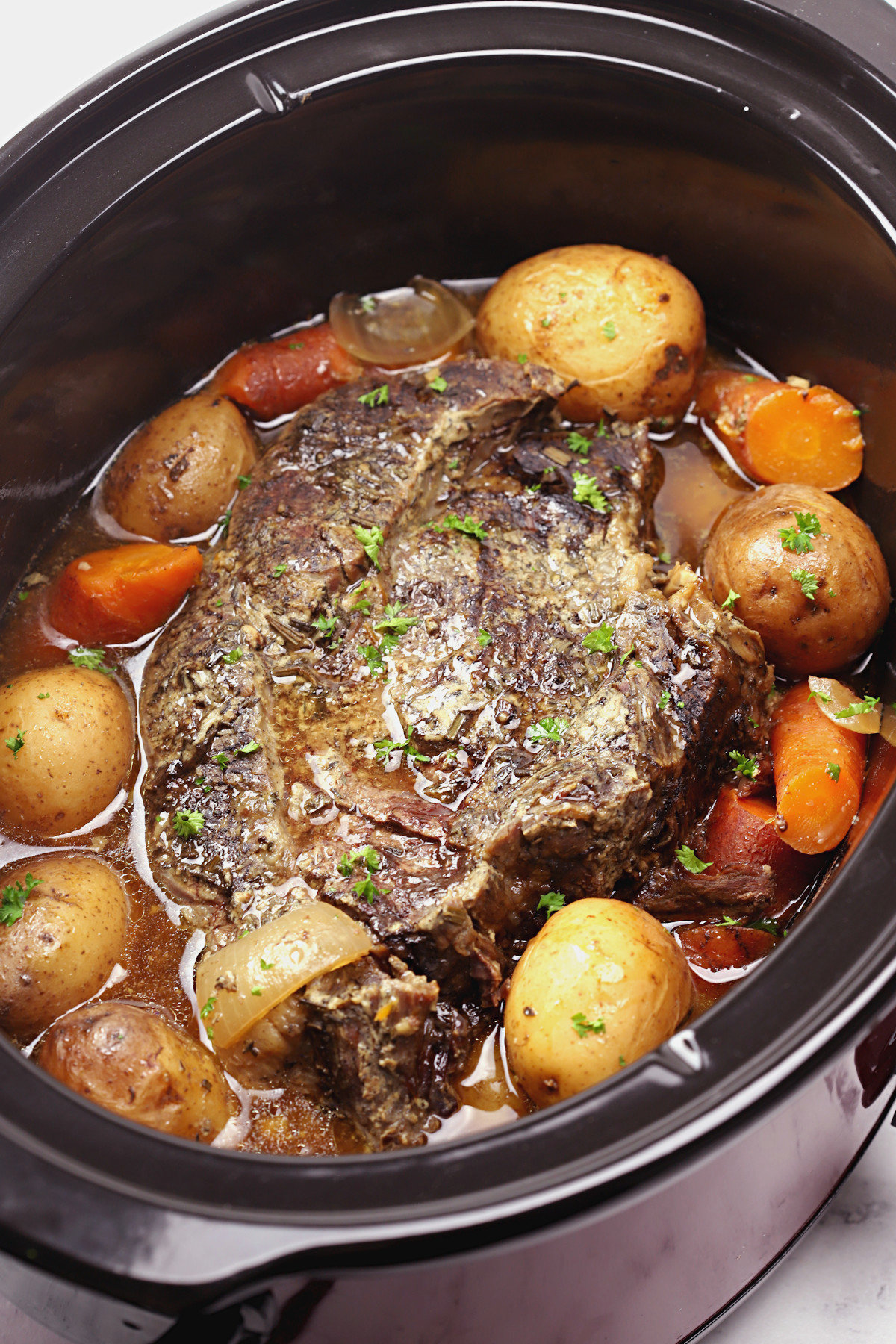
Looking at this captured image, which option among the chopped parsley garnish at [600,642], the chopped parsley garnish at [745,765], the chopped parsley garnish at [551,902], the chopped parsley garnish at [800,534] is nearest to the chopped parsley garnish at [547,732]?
the chopped parsley garnish at [600,642]

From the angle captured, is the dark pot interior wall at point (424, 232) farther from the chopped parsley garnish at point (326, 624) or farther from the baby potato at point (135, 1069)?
the baby potato at point (135, 1069)

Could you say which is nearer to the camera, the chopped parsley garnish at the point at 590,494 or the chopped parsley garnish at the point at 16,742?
the chopped parsley garnish at the point at 16,742

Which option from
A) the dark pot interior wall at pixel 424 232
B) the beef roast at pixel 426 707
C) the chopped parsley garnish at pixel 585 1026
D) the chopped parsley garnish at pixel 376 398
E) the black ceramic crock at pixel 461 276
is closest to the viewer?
the black ceramic crock at pixel 461 276

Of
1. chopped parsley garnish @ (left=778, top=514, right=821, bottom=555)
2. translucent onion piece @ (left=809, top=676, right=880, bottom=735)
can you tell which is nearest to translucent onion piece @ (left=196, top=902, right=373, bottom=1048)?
translucent onion piece @ (left=809, top=676, right=880, bottom=735)

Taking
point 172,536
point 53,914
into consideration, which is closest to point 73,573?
point 172,536

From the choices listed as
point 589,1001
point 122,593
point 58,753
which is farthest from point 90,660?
point 589,1001

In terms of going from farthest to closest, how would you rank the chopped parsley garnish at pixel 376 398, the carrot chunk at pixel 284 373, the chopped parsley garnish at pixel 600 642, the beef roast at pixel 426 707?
the carrot chunk at pixel 284 373, the chopped parsley garnish at pixel 376 398, the chopped parsley garnish at pixel 600 642, the beef roast at pixel 426 707

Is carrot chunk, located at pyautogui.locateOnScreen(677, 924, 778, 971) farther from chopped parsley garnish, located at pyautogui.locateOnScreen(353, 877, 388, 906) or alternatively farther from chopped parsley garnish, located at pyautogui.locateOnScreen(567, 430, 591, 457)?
chopped parsley garnish, located at pyautogui.locateOnScreen(567, 430, 591, 457)
